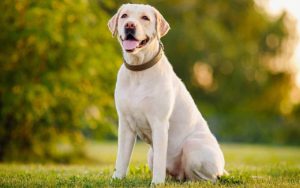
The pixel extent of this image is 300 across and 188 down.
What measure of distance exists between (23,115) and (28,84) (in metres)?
0.80

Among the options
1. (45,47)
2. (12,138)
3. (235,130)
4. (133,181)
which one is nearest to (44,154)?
(12,138)

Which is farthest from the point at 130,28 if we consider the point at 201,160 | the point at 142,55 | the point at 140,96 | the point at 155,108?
the point at 201,160

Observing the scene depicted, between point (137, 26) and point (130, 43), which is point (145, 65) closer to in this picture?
point (130, 43)

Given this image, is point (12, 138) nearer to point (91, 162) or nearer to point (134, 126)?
point (91, 162)

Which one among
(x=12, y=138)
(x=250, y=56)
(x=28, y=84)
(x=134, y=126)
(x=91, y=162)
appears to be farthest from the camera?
(x=250, y=56)

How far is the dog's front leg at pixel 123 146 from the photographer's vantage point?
601cm

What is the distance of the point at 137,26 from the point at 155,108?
2.77 ft

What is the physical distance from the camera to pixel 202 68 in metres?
32.2

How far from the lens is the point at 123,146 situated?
19.9ft

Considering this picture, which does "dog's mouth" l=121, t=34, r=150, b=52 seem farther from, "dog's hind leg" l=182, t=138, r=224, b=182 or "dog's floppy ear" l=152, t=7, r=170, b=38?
"dog's hind leg" l=182, t=138, r=224, b=182

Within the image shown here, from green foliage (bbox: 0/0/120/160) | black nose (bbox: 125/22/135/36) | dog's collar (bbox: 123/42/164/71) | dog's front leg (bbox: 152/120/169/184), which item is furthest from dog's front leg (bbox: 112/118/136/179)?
green foliage (bbox: 0/0/120/160)

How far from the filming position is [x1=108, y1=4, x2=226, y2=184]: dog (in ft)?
18.7

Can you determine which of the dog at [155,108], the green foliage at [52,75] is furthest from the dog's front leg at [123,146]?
the green foliage at [52,75]

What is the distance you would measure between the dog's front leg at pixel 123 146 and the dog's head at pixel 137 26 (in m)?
0.86
